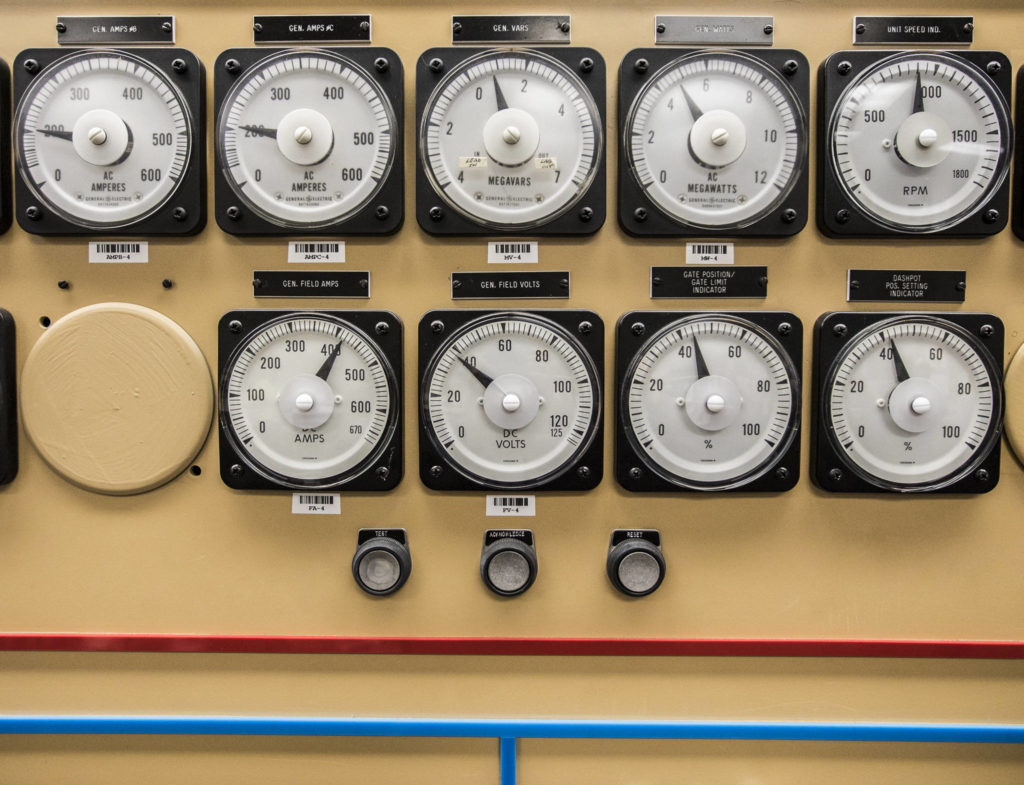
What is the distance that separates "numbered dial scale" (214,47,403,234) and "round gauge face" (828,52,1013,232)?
30.8 inches

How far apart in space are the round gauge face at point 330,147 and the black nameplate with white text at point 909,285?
2.85 ft

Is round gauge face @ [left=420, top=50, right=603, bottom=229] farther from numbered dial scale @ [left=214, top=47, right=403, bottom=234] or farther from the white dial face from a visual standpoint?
the white dial face

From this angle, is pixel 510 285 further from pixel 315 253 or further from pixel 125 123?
pixel 125 123

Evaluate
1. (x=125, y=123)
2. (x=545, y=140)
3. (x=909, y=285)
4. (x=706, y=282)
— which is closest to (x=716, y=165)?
(x=706, y=282)

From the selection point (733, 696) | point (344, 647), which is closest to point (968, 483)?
point (733, 696)

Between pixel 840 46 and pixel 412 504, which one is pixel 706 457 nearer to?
pixel 412 504

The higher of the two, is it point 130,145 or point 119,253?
point 130,145

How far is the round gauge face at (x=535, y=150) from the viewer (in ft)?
3.05

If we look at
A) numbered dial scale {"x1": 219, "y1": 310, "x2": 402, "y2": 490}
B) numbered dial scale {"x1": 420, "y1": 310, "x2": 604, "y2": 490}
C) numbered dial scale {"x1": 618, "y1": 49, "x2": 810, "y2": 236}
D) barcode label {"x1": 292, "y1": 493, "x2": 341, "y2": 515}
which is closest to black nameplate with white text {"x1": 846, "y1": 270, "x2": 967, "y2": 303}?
numbered dial scale {"x1": 618, "y1": 49, "x2": 810, "y2": 236}

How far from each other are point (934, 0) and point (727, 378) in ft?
2.51

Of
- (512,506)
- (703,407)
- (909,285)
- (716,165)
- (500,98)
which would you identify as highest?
(500,98)

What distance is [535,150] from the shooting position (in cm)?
92

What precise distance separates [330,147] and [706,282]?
70 cm

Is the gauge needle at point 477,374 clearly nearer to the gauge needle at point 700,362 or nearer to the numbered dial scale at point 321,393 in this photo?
the numbered dial scale at point 321,393
